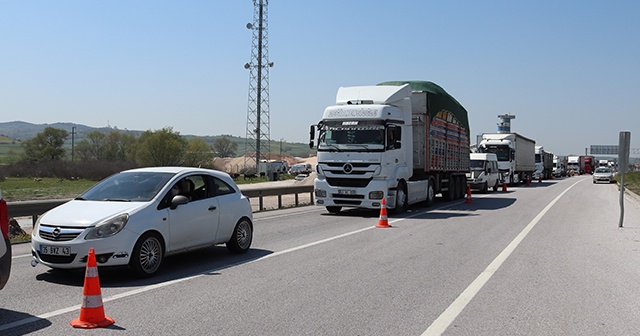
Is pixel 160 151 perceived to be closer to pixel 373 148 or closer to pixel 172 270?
pixel 373 148

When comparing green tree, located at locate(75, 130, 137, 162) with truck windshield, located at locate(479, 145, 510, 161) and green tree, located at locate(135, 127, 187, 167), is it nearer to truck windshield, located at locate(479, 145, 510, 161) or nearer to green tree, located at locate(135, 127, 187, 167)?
green tree, located at locate(135, 127, 187, 167)

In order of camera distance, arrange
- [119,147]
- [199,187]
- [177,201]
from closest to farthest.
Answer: [177,201]
[199,187]
[119,147]

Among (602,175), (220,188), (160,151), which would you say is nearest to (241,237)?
(220,188)

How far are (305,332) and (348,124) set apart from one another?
1357cm

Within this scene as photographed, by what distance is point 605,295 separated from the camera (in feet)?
26.2

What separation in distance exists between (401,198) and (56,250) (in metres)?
13.2

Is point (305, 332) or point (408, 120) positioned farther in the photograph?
point (408, 120)

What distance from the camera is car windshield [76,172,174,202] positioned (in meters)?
9.14

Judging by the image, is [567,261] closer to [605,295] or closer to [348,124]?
[605,295]

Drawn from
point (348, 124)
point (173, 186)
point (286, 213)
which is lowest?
point (286, 213)

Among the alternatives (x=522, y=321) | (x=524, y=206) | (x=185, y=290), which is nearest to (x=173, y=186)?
(x=185, y=290)

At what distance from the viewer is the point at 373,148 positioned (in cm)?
1880

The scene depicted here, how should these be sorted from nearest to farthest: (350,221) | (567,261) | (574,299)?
(574,299), (567,261), (350,221)

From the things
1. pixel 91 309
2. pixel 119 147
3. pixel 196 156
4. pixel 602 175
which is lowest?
pixel 91 309
